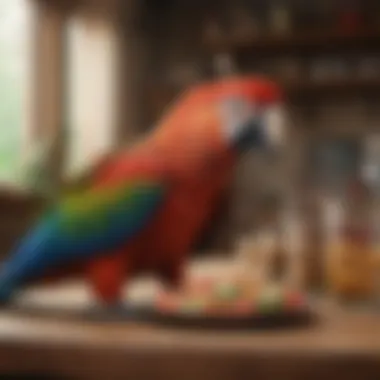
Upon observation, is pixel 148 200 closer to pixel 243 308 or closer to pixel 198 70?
pixel 243 308

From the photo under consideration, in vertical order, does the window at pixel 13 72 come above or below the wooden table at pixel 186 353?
above

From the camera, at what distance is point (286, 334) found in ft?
2.41

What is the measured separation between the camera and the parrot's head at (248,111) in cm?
83

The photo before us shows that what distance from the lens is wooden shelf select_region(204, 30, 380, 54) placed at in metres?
2.71

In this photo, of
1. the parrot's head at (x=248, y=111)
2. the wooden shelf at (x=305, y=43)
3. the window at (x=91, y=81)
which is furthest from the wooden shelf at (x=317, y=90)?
the parrot's head at (x=248, y=111)

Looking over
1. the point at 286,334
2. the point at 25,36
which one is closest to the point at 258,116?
the point at 286,334

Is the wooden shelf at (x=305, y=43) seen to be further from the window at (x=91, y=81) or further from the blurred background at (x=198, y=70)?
the window at (x=91, y=81)

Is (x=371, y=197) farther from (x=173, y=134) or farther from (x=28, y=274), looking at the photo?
(x=28, y=274)

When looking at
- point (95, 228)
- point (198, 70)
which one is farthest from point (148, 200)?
point (198, 70)

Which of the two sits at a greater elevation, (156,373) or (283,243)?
(283,243)

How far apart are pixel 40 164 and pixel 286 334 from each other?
0.31m

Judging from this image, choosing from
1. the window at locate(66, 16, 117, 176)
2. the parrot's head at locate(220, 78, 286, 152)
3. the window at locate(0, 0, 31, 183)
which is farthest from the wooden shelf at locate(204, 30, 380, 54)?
the parrot's head at locate(220, 78, 286, 152)

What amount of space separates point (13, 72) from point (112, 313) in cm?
168

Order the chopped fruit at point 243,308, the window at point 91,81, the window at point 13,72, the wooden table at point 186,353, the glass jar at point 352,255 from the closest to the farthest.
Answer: the wooden table at point 186,353 < the chopped fruit at point 243,308 < the glass jar at point 352,255 < the window at point 13,72 < the window at point 91,81
